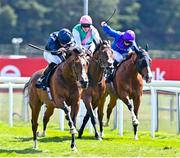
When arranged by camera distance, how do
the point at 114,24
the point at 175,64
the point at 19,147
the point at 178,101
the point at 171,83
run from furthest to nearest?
the point at 114,24
the point at 175,64
the point at 178,101
the point at 171,83
the point at 19,147

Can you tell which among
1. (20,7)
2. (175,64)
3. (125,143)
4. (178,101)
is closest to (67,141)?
(125,143)

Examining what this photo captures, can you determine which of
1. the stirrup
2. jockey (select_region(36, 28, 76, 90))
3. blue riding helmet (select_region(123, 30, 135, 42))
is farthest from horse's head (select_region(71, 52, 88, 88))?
blue riding helmet (select_region(123, 30, 135, 42))

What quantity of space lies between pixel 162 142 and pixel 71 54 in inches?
97.7

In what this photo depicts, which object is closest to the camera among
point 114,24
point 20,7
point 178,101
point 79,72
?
point 79,72

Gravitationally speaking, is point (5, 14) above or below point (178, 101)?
above

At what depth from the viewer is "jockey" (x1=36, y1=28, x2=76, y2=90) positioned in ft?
45.2

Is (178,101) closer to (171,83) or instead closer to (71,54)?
(171,83)

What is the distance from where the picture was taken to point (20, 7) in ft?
207

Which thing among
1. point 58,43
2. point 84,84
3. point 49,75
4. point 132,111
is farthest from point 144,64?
point 84,84

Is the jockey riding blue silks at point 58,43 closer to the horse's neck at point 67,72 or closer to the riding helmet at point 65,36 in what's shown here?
the riding helmet at point 65,36

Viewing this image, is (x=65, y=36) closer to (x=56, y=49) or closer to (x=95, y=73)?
(x=56, y=49)

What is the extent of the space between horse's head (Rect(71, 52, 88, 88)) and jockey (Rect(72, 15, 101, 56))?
1.67 meters

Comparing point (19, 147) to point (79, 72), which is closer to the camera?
point (79, 72)

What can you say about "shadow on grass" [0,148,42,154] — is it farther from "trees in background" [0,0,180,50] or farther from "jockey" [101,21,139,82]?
"trees in background" [0,0,180,50]
